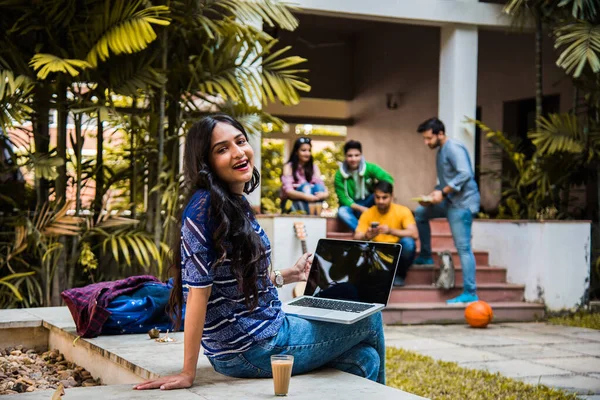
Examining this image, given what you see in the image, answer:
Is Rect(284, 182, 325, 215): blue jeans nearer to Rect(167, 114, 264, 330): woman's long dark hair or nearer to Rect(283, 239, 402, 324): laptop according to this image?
Rect(283, 239, 402, 324): laptop

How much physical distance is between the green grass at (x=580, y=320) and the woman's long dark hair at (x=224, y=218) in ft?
19.5

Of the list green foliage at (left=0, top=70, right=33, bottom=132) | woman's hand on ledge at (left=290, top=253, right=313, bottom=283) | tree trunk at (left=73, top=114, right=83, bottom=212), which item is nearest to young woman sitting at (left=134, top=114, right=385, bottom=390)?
woman's hand on ledge at (left=290, top=253, right=313, bottom=283)

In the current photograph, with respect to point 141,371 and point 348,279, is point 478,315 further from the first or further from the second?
point 141,371

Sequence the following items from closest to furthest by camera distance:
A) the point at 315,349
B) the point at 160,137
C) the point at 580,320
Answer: the point at 315,349 → the point at 160,137 → the point at 580,320

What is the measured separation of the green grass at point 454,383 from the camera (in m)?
4.96

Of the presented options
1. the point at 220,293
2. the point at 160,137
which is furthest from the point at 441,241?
the point at 220,293

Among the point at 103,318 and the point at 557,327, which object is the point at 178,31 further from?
the point at 557,327

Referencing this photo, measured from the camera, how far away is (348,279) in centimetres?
373

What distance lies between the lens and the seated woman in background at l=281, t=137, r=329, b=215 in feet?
29.1

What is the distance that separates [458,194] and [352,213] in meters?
1.22

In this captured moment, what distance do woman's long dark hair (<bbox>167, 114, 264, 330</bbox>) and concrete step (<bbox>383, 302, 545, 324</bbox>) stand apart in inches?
198

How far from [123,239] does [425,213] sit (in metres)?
3.25

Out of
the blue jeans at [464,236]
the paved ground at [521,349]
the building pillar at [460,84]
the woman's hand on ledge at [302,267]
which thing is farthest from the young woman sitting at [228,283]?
the building pillar at [460,84]

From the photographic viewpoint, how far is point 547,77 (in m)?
11.3
